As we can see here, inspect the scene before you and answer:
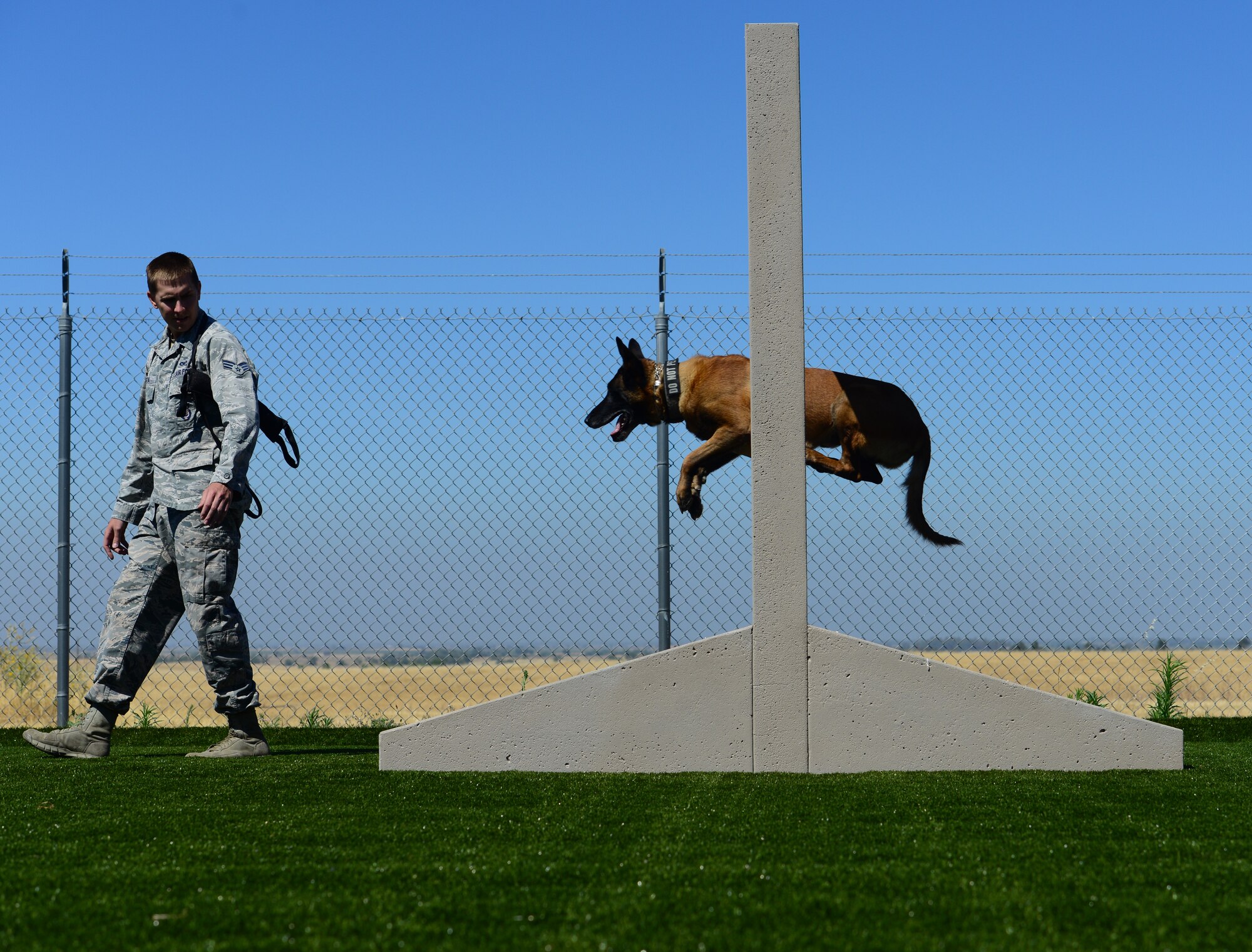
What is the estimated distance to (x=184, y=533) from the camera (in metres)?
4.61

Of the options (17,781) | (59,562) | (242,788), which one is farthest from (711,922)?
(59,562)

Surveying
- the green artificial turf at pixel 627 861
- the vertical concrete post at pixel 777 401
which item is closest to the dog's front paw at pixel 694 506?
the vertical concrete post at pixel 777 401

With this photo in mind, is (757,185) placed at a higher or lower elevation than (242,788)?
higher

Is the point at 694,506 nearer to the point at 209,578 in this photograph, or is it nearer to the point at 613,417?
the point at 613,417

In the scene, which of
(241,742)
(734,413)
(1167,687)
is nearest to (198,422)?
(241,742)

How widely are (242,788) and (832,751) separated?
85.6 inches

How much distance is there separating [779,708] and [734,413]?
4.88 ft

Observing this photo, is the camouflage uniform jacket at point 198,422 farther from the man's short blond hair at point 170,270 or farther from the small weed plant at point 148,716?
the small weed plant at point 148,716

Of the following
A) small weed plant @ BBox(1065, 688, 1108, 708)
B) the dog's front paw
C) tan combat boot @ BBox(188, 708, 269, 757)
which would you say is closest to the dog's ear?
the dog's front paw

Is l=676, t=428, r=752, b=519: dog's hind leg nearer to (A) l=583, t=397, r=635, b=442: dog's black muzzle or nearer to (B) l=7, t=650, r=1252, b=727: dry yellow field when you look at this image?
(A) l=583, t=397, r=635, b=442: dog's black muzzle

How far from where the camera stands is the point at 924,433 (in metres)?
5.81

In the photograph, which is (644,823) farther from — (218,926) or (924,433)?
(924,433)

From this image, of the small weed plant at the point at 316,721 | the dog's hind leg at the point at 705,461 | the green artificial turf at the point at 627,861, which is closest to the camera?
the green artificial turf at the point at 627,861

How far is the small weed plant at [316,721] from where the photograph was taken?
6738 mm
